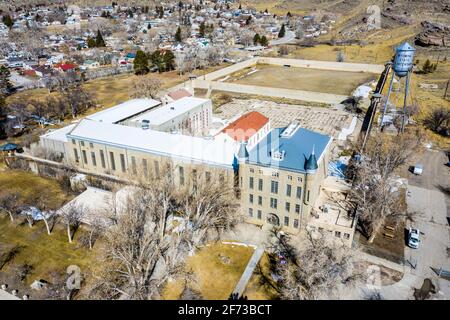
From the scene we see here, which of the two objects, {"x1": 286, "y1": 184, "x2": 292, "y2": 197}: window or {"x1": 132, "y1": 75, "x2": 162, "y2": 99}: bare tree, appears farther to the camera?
{"x1": 132, "y1": 75, "x2": 162, "y2": 99}: bare tree

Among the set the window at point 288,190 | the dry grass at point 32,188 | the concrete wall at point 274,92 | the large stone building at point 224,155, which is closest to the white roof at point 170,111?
the large stone building at point 224,155

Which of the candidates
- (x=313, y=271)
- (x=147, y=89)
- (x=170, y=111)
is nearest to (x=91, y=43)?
(x=147, y=89)

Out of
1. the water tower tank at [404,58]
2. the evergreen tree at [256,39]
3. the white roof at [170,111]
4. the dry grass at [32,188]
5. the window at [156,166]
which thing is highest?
the water tower tank at [404,58]

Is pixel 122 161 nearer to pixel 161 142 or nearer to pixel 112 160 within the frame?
pixel 112 160

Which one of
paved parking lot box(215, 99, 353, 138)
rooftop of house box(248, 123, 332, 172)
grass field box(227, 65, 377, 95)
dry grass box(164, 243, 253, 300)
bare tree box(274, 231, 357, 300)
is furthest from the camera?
grass field box(227, 65, 377, 95)

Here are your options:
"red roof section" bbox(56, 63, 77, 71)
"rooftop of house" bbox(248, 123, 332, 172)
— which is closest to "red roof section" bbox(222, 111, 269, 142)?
"rooftop of house" bbox(248, 123, 332, 172)

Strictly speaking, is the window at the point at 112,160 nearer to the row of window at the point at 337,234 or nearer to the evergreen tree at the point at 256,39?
the row of window at the point at 337,234

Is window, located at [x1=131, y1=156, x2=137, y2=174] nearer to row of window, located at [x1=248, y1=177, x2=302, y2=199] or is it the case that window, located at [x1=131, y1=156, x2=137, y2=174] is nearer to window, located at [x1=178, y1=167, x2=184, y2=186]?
window, located at [x1=178, y1=167, x2=184, y2=186]

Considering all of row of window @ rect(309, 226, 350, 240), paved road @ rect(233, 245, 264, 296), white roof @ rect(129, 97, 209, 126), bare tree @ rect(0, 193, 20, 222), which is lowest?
paved road @ rect(233, 245, 264, 296)
